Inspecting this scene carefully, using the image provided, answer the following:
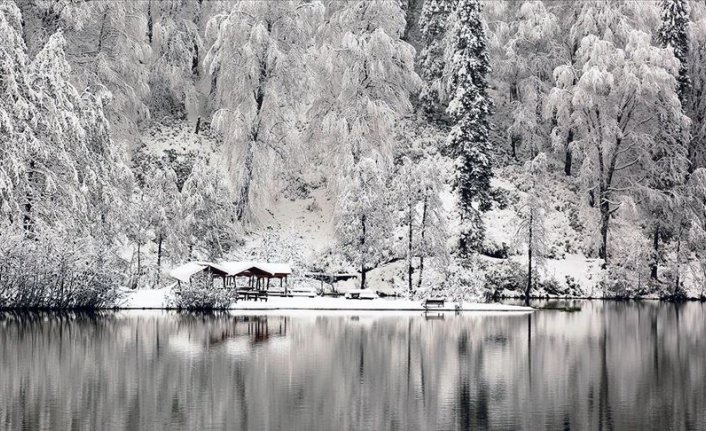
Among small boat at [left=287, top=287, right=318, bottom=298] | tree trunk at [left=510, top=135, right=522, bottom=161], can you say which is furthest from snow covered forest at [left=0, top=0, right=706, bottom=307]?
small boat at [left=287, top=287, right=318, bottom=298]

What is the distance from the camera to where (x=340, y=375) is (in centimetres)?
2500

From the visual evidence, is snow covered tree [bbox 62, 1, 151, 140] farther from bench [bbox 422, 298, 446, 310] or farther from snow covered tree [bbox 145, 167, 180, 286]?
bench [bbox 422, 298, 446, 310]

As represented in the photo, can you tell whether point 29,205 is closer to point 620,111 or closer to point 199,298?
point 199,298

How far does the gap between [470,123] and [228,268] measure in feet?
69.8

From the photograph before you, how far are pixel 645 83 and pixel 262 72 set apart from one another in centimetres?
2680

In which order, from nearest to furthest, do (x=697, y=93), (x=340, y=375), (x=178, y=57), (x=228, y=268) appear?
(x=340, y=375), (x=228, y=268), (x=697, y=93), (x=178, y=57)

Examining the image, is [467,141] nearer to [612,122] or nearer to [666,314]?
[612,122]

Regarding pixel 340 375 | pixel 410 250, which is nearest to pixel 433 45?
pixel 410 250

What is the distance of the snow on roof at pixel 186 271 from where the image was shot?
5038cm

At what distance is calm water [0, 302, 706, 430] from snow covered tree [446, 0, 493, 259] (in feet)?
67.7

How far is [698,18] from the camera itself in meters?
71.5

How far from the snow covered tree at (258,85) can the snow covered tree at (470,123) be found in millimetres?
10786

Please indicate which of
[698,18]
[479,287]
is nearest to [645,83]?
[698,18]

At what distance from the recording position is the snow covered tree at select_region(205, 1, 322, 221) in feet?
204
